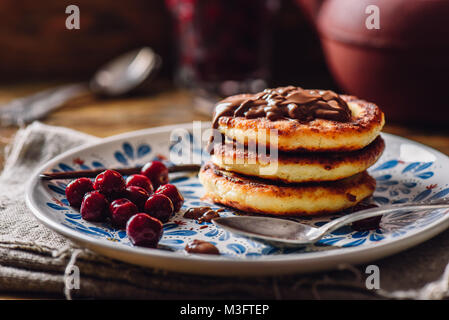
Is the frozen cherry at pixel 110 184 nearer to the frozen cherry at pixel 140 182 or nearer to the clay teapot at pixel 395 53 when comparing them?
the frozen cherry at pixel 140 182

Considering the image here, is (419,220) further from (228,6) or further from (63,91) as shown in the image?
(63,91)

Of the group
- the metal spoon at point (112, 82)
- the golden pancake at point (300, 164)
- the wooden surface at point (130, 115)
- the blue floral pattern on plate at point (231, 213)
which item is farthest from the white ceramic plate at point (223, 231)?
the metal spoon at point (112, 82)

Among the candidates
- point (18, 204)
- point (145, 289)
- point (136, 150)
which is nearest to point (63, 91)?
point (136, 150)

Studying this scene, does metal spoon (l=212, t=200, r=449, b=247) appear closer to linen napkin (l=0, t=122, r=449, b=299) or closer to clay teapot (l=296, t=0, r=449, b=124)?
linen napkin (l=0, t=122, r=449, b=299)

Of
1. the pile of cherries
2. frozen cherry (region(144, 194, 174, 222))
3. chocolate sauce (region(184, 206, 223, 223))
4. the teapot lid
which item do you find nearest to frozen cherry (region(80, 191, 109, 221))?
the pile of cherries

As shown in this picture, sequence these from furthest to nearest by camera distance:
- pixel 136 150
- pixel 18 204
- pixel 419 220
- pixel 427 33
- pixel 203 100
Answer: pixel 203 100, pixel 427 33, pixel 136 150, pixel 18 204, pixel 419 220
